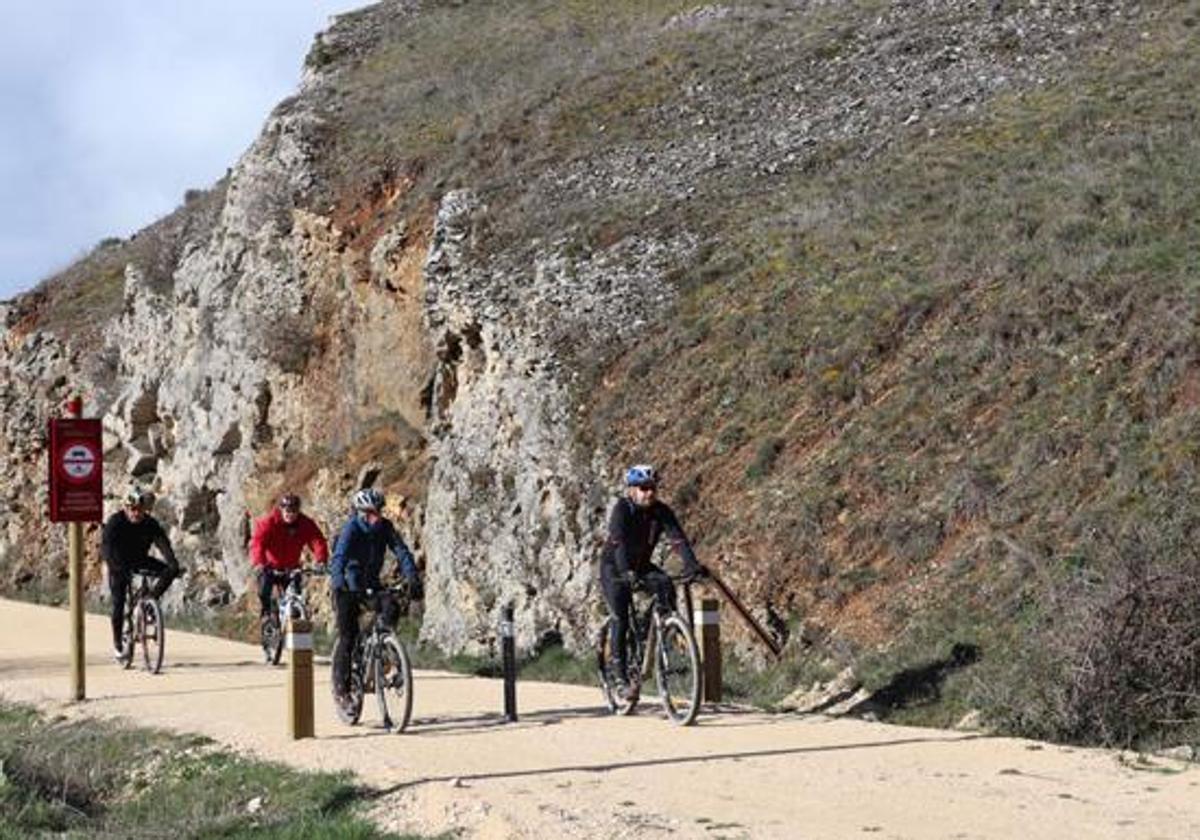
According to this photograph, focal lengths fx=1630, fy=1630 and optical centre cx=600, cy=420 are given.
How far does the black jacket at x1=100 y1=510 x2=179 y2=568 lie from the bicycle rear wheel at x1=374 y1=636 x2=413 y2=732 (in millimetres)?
5868

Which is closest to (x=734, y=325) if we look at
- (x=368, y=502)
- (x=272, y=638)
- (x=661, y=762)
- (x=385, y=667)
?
(x=272, y=638)

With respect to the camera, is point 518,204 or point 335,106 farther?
point 335,106

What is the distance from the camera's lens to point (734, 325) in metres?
21.7

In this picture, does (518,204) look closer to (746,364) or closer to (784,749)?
(746,364)

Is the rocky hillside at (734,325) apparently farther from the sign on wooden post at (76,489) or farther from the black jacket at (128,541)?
the sign on wooden post at (76,489)

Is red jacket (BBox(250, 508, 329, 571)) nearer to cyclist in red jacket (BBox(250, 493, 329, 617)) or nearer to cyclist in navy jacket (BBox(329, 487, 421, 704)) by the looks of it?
cyclist in red jacket (BBox(250, 493, 329, 617))

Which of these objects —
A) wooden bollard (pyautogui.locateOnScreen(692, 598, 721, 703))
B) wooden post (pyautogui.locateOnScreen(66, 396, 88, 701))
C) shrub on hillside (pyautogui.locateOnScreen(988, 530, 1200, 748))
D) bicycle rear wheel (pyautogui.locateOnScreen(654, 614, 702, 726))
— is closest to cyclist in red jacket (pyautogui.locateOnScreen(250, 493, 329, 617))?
wooden post (pyautogui.locateOnScreen(66, 396, 88, 701))

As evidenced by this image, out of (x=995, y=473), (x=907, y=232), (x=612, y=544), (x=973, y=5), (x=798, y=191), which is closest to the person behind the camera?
(x=612, y=544)

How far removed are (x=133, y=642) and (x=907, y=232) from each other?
1166cm

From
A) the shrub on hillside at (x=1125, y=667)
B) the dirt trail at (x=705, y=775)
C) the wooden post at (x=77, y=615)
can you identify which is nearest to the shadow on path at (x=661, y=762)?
the dirt trail at (x=705, y=775)

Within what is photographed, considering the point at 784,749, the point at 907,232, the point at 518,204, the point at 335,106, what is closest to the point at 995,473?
the point at 784,749

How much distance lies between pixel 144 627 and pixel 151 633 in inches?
5.2

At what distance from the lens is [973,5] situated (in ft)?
113

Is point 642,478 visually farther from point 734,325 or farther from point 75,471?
point 734,325
